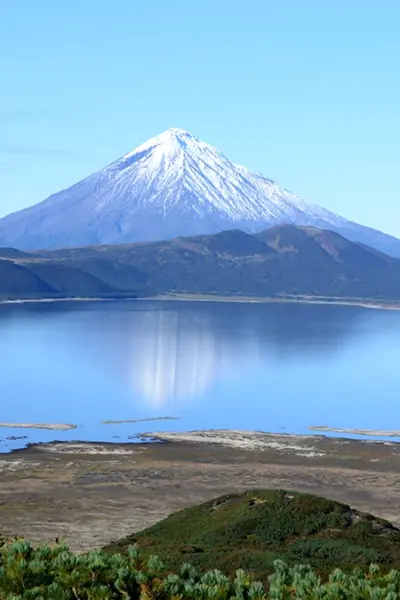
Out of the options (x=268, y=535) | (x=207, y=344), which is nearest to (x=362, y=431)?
(x=268, y=535)

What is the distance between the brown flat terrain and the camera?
128 ft

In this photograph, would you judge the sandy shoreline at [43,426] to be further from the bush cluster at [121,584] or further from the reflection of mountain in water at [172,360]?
the bush cluster at [121,584]

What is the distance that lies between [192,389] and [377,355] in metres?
38.5

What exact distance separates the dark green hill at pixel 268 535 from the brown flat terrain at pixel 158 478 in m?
4.31

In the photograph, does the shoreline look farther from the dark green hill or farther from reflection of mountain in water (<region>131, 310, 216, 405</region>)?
the dark green hill

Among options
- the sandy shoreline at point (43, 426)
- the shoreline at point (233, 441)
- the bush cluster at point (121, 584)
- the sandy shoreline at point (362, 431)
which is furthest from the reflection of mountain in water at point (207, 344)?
the bush cluster at point (121, 584)

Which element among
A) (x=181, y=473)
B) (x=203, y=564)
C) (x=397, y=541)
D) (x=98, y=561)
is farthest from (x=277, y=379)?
(x=98, y=561)

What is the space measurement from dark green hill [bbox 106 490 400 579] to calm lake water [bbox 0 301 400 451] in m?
27.7

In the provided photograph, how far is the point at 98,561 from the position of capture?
11891mm

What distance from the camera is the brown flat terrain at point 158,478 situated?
39.1m

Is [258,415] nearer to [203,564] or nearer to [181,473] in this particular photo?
[181,473]

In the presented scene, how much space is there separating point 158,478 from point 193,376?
50.7 metres

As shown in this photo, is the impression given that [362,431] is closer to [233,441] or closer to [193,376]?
[233,441]

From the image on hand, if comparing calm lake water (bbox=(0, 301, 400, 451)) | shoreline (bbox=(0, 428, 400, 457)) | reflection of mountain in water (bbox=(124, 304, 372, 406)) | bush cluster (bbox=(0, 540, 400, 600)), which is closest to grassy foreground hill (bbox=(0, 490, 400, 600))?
bush cluster (bbox=(0, 540, 400, 600))
